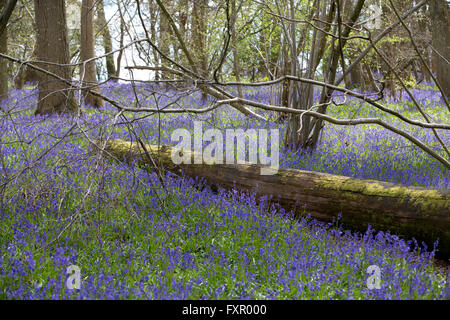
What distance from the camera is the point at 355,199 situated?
15.9 ft

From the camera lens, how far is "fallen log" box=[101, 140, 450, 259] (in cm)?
438

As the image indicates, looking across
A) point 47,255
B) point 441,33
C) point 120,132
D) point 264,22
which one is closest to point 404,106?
point 441,33

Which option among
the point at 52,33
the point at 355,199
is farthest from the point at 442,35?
the point at 52,33

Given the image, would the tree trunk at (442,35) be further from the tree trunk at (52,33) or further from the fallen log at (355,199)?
the tree trunk at (52,33)

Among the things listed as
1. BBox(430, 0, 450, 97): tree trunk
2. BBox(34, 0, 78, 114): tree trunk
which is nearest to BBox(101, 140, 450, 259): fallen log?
BBox(34, 0, 78, 114): tree trunk

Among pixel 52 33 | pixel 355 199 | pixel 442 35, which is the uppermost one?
pixel 442 35

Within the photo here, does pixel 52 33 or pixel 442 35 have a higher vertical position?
pixel 442 35

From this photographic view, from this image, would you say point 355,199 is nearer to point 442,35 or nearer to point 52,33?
point 52,33

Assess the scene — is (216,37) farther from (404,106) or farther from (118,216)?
(118,216)

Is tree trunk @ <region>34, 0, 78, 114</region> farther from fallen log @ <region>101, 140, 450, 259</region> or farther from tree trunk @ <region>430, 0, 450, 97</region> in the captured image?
tree trunk @ <region>430, 0, 450, 97</region>

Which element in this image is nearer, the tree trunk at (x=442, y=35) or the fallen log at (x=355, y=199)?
the fallen log at (x=355, y=199)

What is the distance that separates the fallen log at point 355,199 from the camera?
173 inches

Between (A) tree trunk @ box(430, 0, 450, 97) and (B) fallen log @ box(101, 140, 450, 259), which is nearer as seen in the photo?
(B) fallen log @ box(101, 140, 450, 259)

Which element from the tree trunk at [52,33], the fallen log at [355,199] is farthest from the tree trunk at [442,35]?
the tree trunk at [52,33]
